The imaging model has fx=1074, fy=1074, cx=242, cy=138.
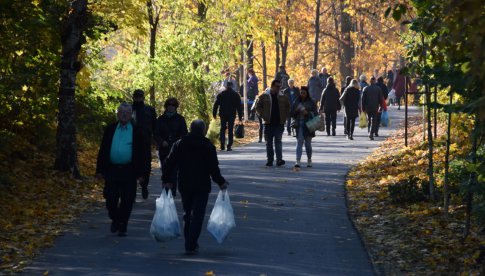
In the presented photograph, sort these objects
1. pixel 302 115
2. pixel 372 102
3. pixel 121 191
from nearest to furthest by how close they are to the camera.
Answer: pixel 121 191
pixel 302 115
pixel 372 102

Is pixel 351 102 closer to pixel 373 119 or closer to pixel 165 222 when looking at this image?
pixel 373 119

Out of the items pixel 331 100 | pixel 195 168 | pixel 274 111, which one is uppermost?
pixel 331 100

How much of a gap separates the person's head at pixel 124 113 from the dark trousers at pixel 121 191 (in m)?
0.59

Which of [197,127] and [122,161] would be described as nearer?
[197,127]

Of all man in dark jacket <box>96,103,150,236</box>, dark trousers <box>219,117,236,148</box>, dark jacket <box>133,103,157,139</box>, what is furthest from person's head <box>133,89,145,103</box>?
dark trousers <box>219,117,236,148</box>

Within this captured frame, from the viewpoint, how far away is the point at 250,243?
13.1 meters

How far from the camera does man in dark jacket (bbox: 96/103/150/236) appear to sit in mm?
13680

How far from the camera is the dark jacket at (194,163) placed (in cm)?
1237

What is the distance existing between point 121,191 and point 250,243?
1.89 m

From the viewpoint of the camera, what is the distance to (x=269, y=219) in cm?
1527

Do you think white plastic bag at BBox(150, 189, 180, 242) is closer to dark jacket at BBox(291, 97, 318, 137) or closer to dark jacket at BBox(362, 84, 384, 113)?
dark jacket at BBox(291, 97, 318, 137)

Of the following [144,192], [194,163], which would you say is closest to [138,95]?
[144,192]

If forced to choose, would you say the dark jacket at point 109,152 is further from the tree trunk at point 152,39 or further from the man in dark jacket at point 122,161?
the tree trunk at point 152,39

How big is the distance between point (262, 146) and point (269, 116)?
7.89 metres
